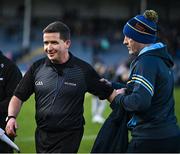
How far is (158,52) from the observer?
5.59 m

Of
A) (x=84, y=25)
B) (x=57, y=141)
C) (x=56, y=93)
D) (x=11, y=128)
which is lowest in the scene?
(x=84, y=25)

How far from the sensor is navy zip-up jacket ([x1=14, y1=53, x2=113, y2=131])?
6.11 meters

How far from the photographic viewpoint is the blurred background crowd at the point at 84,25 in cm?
3859

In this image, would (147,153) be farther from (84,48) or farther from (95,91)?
(84,48)

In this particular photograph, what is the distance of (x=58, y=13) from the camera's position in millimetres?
43969

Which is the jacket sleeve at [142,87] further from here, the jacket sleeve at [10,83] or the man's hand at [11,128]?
the jacket sleeve at [10,83]

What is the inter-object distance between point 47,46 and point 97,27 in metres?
36.6

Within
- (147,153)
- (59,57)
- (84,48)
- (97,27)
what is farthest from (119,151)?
(97,27)

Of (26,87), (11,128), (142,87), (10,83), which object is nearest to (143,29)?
(142,87)

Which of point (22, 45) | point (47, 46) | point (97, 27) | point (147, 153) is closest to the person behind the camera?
point (147, 153)

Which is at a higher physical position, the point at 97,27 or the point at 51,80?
the point at 51,80

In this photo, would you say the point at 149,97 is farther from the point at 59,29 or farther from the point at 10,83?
the point at 10,83

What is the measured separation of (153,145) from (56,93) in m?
1.21

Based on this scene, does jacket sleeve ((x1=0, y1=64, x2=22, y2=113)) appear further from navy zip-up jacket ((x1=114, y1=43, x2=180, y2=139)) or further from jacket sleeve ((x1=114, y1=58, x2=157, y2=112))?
jacket sleeve ((x1=114, y1=58, x2=157, y2=112))
